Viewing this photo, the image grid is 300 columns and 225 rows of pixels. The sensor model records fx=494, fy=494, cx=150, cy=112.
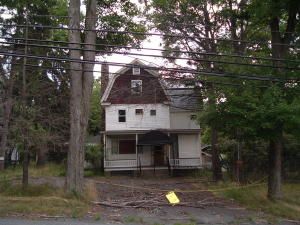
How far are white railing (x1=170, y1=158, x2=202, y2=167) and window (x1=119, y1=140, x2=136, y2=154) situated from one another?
139 inches

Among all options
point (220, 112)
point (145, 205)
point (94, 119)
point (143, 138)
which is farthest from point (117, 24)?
point (94, 119)

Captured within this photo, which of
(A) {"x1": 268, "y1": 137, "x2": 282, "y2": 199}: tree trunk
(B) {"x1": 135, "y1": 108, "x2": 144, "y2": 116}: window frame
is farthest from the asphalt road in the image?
(B) {"x1": 135, "y1": 108, "x2": 144, "y2": 116}: window frame

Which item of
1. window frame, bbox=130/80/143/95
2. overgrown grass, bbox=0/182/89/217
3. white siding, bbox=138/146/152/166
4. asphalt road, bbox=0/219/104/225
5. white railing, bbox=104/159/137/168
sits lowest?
asphalt road, bbox=0/219/104/225

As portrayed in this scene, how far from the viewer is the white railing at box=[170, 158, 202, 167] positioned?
130 ft

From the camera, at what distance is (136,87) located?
39.2 m

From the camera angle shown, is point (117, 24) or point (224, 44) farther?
point (224, 44)

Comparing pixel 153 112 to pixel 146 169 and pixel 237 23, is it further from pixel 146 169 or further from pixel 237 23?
pixel 237 23

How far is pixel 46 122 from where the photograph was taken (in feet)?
71.9

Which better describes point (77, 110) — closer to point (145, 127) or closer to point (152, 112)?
point (145, 127)

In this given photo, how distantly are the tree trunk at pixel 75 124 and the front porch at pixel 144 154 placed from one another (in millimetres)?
18936

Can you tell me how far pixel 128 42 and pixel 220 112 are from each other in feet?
31.5

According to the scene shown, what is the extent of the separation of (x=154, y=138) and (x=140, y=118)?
2.58 meters

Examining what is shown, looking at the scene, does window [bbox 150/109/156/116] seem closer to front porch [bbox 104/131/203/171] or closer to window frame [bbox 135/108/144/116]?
window frame [bbox 135/108/144/116]

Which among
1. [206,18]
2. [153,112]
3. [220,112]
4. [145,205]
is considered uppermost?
[206,18]
